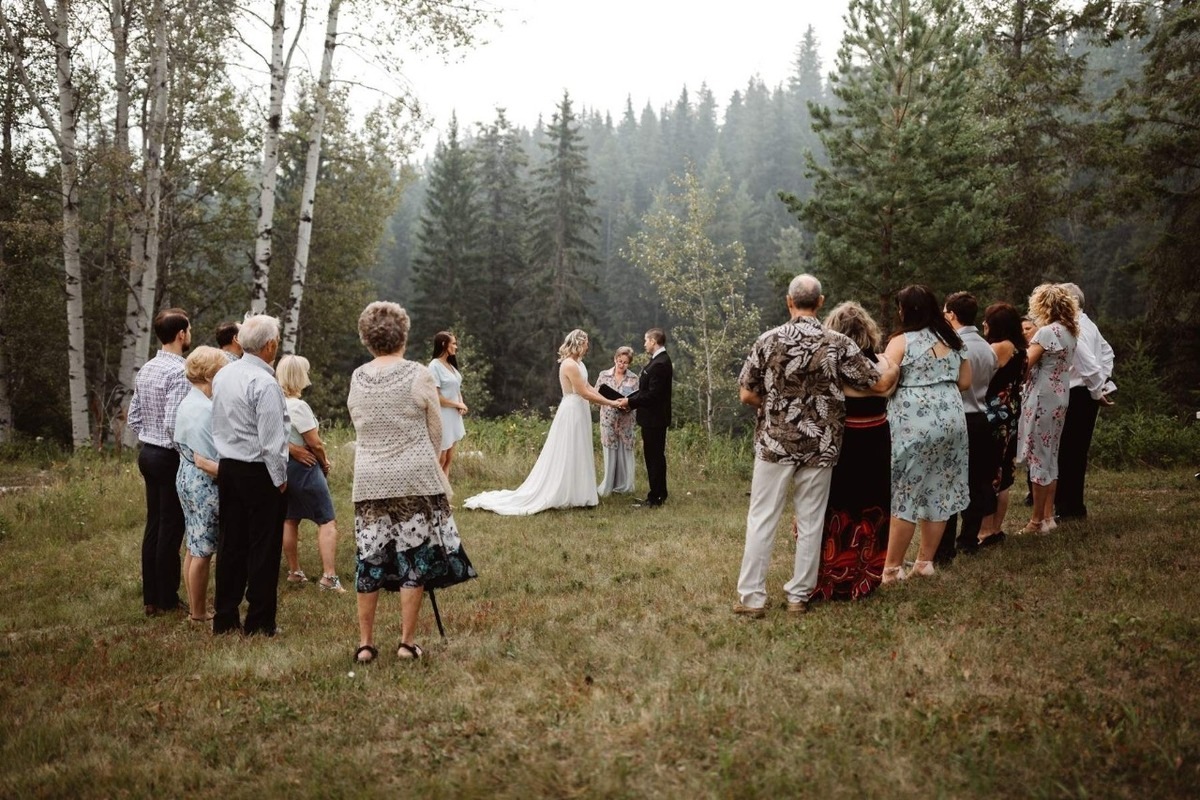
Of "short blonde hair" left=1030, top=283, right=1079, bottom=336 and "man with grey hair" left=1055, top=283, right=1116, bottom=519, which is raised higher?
"short blonde hair" left=1030, top=283, right=1079, bottom=336

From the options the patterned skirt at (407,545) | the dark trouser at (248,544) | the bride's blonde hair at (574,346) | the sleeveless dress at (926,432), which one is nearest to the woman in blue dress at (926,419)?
the sleeveless dress at (926,432)

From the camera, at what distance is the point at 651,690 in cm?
424

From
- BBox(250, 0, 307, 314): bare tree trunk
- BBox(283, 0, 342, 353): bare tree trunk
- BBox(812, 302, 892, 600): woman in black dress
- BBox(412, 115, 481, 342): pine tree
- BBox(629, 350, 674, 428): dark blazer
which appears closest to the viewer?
BBox(812, 302, 892, 600): woman in black dress

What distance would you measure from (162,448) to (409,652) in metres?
2.94

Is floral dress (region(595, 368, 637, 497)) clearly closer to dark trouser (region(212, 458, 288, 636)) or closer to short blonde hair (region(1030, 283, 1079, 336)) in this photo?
short blonde hair (region(1030, 283, 1079, 336))

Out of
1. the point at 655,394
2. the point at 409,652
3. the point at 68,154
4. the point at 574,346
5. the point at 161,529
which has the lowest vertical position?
the point at 409,652

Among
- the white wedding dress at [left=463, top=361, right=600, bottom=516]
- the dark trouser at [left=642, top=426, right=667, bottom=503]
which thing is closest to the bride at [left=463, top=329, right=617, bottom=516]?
the white wedding dress at [left=463, top=361, right=600, bottom=516]

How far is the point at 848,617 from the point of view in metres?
5.38

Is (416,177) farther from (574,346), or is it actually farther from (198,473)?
(198,473)

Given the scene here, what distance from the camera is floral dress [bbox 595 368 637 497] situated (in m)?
12.0

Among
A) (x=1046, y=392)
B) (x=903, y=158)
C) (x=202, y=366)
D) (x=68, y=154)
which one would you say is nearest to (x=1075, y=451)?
(x=1046, y=392)

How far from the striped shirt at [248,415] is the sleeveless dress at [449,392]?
14.7 feet

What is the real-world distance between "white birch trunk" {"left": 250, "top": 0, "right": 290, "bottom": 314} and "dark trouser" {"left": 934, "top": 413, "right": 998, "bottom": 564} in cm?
1157

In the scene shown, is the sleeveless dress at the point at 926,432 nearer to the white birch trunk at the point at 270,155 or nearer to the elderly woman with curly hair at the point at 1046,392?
the elderly woman with curly hair at the point at 1046,392
